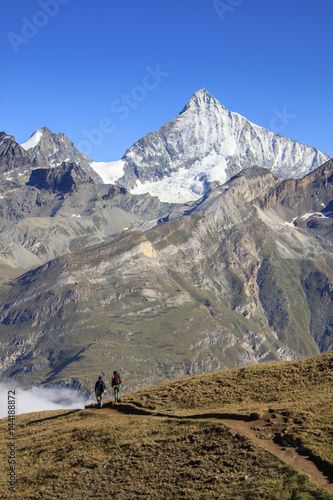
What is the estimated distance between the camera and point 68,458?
2122 inches

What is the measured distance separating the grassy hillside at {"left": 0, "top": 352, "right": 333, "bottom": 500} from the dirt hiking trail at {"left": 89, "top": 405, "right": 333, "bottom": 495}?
0.58 metres

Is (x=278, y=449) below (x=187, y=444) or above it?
below

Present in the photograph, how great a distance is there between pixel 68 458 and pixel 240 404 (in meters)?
18.5

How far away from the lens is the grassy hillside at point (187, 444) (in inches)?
1763

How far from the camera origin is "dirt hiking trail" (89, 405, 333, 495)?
43156mm

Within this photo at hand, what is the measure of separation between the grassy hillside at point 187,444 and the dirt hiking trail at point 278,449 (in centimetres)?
58

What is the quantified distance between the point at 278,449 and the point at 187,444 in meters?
7.95

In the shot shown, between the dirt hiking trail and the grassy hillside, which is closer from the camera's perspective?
the dirt hiking trail

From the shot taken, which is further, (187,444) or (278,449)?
(187,444)

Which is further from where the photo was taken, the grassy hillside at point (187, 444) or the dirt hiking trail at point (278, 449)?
the grassy hillside at point (187, 444)

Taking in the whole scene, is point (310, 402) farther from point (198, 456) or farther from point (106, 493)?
point (106, 493)

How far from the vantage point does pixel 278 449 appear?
48.2m

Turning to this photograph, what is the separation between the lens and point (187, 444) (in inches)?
2032

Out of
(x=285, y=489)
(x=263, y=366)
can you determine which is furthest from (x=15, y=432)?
(x=285, y=489)
